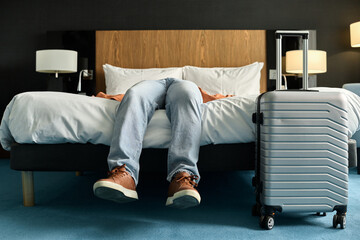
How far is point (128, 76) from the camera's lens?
3.29m

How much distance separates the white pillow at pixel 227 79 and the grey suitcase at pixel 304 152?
5.87 ft

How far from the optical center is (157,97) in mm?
1759

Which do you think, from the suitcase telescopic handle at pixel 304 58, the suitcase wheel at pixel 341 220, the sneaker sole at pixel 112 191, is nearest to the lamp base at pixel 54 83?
the sneaker sole at pixel 112 191

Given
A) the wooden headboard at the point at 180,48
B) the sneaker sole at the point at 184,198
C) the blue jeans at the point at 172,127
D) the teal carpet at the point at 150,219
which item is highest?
the wooden headboard at the point at 180,48

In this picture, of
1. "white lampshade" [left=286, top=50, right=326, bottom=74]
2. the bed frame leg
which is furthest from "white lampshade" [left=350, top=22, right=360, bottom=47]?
the bed frame leg

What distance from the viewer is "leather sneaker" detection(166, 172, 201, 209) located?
4.22 feet

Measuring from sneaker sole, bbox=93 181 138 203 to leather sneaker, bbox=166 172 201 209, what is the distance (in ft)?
0.54

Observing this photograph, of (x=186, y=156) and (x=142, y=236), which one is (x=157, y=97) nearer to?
(x=186, y=156)

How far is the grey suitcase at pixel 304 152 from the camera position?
4.52 ft

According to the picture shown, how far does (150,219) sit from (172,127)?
1.44ft

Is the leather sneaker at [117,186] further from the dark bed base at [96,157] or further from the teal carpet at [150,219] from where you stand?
the dark bed base at [96,157]

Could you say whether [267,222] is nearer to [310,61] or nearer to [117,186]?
[117,186]

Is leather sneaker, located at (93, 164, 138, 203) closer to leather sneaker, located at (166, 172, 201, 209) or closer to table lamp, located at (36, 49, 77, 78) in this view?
leather sneaker, located at (166, 172, 201, 209)

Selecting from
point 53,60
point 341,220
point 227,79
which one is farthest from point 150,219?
point 53,60
